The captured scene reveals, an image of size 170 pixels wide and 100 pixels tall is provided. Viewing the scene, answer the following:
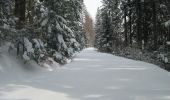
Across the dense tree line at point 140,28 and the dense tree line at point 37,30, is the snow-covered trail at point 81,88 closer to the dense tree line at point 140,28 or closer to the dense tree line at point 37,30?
the dense tree line at point 37,30

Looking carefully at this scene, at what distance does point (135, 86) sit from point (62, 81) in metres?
2.78

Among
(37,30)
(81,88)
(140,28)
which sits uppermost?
(140,28)

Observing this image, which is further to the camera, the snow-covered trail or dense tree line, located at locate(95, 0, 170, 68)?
dense tree line, located at locate(95, 0, 170, 68)

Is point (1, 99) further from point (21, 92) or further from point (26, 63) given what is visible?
point (26, 63)

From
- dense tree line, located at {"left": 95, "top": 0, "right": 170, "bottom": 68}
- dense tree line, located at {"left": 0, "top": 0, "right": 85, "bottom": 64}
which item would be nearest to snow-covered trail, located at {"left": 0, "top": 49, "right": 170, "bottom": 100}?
dense tree line, located at {"left": 0, "top": 0, "right": 85, "bottom": 64}

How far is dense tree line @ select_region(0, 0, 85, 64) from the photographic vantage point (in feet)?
40.8

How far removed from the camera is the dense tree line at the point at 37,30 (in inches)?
490

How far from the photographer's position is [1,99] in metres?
7.45

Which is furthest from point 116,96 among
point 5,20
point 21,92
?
point 5,20

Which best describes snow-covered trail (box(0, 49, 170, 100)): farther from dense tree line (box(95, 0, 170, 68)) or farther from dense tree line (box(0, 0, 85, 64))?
dense tree line (box(95, 0, 170, 68))

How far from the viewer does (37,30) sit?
44.8 feet

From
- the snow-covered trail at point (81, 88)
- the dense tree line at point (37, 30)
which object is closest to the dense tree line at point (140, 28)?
the dense tree line at point (37, 30)

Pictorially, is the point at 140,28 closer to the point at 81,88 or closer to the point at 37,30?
the point at 37,30

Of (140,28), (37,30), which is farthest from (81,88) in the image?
(140,28)
